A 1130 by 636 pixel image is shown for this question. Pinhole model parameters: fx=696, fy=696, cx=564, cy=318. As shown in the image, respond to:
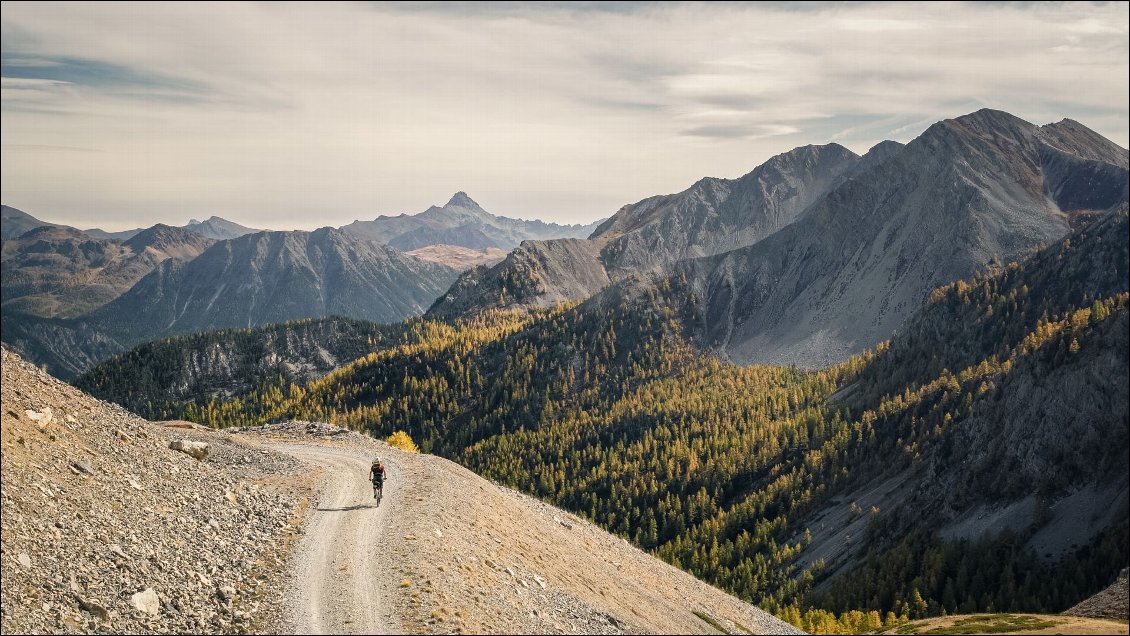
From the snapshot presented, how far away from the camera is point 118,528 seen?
33125mm

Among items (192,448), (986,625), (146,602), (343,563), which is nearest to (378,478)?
(343,563)

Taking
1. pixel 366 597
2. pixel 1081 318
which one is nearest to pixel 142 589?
pixel 366 597

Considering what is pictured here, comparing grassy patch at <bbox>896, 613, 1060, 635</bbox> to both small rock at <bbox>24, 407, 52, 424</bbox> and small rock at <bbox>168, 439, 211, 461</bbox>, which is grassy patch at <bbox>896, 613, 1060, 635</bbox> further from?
small rock at <bbox>24, 407, 52, 424</bbox>

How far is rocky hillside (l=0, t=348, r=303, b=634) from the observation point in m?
27.8

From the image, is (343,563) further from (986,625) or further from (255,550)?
(986,625)

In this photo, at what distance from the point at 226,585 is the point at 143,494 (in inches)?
373

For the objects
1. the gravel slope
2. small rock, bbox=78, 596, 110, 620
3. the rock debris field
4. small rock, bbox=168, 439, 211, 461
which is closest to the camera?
small rock, bbox=78, 596, 110, 620

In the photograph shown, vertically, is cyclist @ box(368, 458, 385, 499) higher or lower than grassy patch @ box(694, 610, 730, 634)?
higher

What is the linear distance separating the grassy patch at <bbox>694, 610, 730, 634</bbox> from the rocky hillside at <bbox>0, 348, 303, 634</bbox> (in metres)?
28.0

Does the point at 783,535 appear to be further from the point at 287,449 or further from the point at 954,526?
the point at 287,449

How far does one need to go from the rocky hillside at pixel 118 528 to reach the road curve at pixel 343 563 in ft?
4.09

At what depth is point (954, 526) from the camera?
498 ft

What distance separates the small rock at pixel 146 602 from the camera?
28.4m

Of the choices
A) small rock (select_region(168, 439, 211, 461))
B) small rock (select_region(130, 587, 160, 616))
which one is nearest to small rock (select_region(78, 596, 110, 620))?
small rock (select_region(130, 587, 160, 616))
